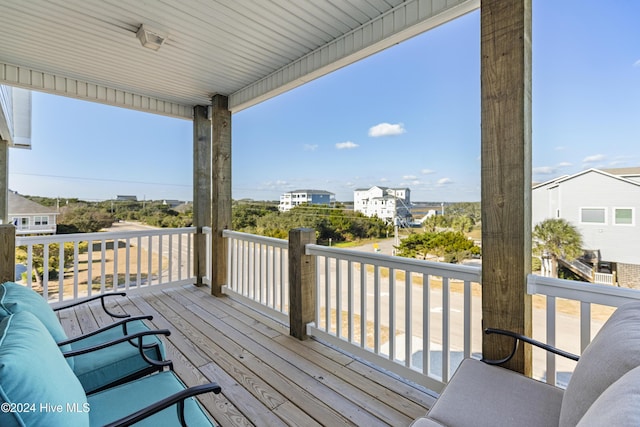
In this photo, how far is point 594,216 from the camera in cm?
151

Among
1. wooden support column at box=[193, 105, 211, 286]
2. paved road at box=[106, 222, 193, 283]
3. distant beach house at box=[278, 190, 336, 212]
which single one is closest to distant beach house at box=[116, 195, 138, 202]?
paved road at box=[106, 222, 193, 283]

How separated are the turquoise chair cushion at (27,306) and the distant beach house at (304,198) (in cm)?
263

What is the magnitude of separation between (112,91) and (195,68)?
4.88 ft

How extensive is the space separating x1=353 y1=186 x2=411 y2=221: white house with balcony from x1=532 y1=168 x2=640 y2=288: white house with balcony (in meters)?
1.11

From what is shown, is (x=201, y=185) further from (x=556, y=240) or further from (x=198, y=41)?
(x=556, y=240)

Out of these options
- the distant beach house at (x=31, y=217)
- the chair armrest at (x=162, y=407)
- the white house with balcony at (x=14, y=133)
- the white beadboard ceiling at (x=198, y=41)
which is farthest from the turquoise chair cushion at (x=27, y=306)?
the white house with balcony at (x=14, y=133)

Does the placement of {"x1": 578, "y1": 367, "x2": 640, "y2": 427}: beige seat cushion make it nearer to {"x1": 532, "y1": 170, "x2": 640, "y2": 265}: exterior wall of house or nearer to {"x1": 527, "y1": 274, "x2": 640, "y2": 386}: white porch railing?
{"x1": 527, "y1": 274, "x2": 640, "y2": 386}: white porch railing

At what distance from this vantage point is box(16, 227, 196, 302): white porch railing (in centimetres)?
351

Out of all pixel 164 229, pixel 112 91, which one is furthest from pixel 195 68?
pixel 164 229

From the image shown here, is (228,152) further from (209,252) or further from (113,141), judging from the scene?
(113,141)

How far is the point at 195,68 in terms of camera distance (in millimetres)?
3305

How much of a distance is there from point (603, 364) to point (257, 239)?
3.04 meters

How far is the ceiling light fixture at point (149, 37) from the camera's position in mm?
2504

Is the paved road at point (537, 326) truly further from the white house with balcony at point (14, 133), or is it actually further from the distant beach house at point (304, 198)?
the white house with balcony at point (14, 133)
